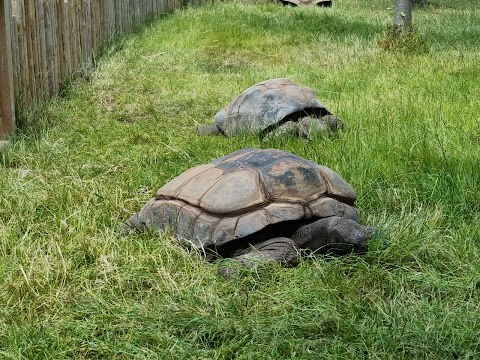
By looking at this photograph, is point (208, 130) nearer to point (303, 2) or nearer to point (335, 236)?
point (335, 236)

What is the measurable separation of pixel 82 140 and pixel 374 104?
2.69 meters

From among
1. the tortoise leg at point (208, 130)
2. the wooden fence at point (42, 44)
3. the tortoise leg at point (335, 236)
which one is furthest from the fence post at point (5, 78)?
the tortoise leg at point (335, 236)

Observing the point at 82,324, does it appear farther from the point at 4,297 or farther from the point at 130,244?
the point at 130,244

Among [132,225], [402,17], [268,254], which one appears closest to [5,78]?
[132,225]

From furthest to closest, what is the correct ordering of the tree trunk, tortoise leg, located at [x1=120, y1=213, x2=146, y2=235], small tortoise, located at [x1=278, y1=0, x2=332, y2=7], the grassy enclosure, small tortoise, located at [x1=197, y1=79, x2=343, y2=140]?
small tortoise, located at [x1=278, y1=0, x2=332, y2=7] → the tree trunk → small tortoise, located at [x1=197, y1=79, x2=343, y2=140] → tortoise leg, located at [x1=120, y1=213, x2=146, y2=235] → the grassy enclosure

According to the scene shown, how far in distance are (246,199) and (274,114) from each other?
2.68 meters

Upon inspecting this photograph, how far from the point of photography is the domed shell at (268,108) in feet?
20.6

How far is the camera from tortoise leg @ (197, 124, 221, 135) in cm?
655

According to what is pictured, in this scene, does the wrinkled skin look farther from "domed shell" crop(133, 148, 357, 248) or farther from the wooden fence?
the wooden fence

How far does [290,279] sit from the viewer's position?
3451mm

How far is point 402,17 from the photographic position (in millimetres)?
10359

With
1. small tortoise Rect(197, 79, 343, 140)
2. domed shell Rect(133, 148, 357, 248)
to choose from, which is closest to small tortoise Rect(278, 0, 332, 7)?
small tortoise Rect(197, 79, 343, 140)

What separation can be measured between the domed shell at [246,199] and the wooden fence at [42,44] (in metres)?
2.51

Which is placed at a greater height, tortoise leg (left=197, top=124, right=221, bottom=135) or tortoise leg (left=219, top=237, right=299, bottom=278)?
tortoise leg (left=219, top=237, right=299, bottom=278)
